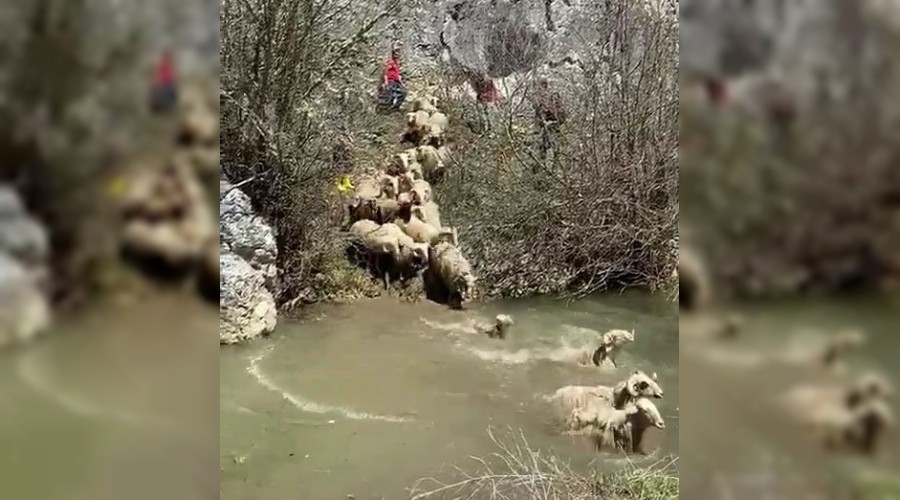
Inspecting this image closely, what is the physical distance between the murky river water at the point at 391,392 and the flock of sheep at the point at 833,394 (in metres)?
0.98

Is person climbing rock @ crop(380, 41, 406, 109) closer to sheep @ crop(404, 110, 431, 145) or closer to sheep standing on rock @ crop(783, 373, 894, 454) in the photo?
sheep @ crop(404, 110, 431, 145)

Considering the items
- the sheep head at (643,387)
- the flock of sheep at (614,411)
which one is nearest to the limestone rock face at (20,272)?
the flock of sheep at (614,411)

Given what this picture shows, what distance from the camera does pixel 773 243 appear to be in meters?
0.95

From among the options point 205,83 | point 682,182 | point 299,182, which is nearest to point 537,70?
point 299,182

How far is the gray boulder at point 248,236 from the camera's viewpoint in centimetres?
209

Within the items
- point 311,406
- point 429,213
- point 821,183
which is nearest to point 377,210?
point 429,213

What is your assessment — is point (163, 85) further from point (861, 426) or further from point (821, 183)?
point (861, 426)

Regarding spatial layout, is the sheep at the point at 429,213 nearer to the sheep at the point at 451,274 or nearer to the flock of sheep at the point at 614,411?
the sheep at the point at 451,274

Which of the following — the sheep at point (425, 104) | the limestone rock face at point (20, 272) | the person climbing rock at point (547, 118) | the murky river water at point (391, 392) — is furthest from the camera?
the person climbing rock at point (547, 118)

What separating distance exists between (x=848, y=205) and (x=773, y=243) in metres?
0.09

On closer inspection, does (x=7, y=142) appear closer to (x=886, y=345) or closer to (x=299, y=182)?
(x=886, y=345)

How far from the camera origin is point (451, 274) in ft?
7.37

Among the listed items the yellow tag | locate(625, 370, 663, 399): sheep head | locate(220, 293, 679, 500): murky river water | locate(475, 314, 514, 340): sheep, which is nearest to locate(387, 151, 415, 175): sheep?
the yellow tag

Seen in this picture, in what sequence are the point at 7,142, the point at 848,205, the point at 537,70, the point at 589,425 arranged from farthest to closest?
the point at 537,70
the point at 589,425
the point at 848,205
the point at 7,142
